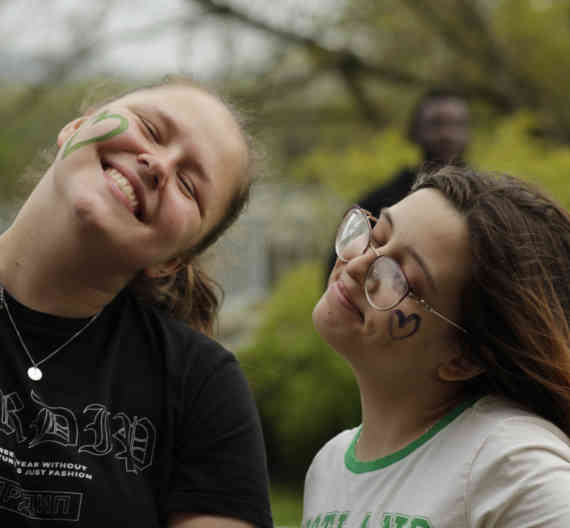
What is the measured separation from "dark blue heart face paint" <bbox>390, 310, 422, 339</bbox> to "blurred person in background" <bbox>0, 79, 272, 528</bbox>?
1.19 ft

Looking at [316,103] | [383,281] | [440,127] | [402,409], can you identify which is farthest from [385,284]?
[316,103]

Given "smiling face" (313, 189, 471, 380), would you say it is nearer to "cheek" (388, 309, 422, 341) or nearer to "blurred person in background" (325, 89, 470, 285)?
"cheek" (388, 309, 422, 341)

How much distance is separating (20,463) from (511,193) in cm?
109

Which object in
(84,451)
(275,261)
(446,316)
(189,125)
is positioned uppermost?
(189,125)

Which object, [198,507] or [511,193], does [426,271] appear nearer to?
[511,193]

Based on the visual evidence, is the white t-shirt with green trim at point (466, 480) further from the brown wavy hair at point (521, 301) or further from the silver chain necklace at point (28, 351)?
the silver chain necklace at point (28, 351)

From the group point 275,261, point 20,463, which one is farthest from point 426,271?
point 275,261

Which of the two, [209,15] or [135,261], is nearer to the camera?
[135,261]

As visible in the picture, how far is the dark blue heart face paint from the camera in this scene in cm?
168

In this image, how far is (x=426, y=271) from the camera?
166 cm


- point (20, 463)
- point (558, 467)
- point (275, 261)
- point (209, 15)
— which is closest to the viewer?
point (558, 467)

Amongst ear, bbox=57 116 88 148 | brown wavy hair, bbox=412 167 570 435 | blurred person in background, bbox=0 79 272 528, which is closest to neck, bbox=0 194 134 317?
blurred person in background, bbox=0 79 272 528

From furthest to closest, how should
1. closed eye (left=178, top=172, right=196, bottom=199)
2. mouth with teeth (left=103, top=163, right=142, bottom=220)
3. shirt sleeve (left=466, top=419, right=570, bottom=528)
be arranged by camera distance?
1. closed eye (left=178, top=172, right=196, bottom=199)
2. mouth with teeth (left=103, top=163, right=142, bottom=220)
3. shirt sleeve (left=466, top=419, right=570, bottom=528)

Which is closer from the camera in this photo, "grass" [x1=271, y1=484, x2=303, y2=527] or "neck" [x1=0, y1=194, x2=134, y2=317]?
"neck" [x1=0, y1=194, x2=134, y2=317]
